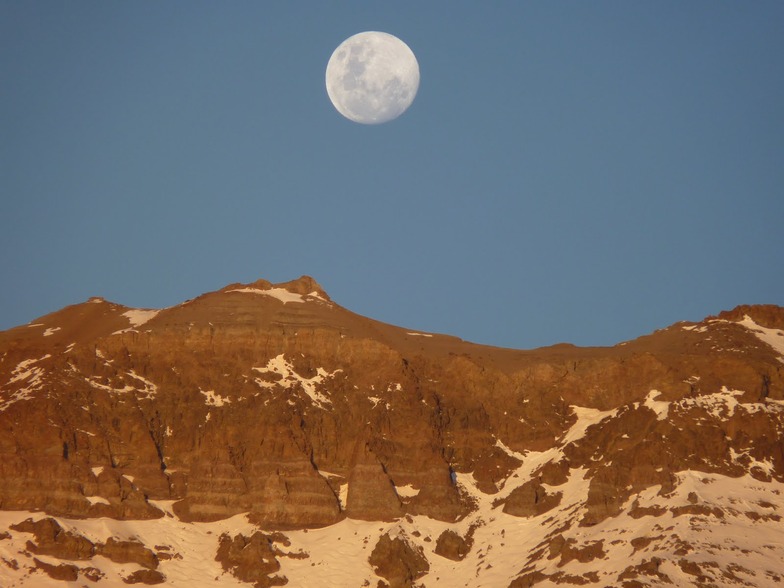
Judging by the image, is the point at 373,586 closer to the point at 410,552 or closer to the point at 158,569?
the point at 410,552

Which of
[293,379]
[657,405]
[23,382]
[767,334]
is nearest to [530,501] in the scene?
[657,405]

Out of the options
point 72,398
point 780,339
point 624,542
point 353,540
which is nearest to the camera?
point 624,542

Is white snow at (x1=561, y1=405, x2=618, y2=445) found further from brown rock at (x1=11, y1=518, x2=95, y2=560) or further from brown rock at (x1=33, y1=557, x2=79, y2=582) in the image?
brown rock at (x1=33, y1=557, x2=79, y2=582)

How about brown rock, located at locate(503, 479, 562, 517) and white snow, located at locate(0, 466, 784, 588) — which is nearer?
white snow, located at locate(0, 466, 784, 588)

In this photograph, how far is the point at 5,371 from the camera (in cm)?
15875

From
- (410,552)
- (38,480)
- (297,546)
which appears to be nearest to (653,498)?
(410,552)

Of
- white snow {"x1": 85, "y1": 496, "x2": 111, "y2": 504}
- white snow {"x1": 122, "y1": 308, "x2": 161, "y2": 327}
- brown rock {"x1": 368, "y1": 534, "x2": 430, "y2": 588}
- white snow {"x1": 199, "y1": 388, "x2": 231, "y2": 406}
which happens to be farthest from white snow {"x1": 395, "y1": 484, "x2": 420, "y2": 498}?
white snow {"x1": 122, "y1": 308, "x2": 161, "y2": 327}

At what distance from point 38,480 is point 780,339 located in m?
70.1

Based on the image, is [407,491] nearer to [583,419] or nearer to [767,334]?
[583,419]

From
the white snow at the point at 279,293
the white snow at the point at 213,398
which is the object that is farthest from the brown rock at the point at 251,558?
the white snow at the point at 279,293

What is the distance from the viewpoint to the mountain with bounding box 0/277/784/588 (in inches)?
5399

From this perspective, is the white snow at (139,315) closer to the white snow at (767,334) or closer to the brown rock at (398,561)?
the brown rock at (398,561)

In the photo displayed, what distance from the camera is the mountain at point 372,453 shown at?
13712 cm

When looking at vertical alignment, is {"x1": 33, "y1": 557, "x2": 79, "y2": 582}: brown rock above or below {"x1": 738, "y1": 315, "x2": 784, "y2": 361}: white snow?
below
